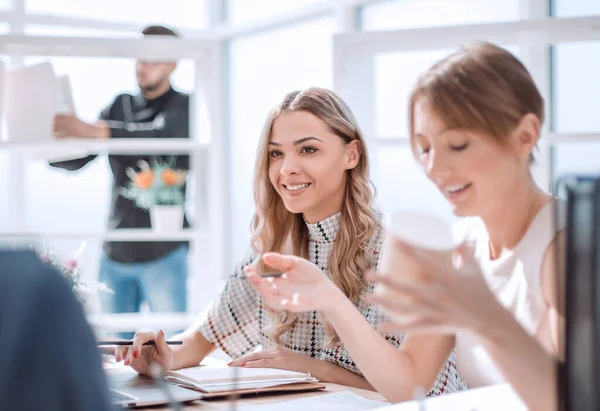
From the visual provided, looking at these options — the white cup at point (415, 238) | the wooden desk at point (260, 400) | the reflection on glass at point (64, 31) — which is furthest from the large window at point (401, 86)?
the white cup at point (415, 238)

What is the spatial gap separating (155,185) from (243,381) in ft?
8.51

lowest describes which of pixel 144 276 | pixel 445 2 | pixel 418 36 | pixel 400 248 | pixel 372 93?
pixel 144 276

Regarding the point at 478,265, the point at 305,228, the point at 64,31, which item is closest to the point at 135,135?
the point at 64,31

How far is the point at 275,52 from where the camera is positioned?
15.4 ft

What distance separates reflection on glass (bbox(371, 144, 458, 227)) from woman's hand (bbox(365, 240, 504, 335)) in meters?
2.24

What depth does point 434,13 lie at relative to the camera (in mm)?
3734

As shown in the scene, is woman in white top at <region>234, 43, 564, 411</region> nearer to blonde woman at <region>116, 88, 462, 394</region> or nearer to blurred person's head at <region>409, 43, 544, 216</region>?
blurred person's head at <region>409, 43, 544, 216</region>

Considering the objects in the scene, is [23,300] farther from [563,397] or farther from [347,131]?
[347,131]

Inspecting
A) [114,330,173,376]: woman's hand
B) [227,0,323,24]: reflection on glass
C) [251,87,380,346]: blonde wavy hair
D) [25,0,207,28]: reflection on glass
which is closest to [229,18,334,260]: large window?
[227,0,323,24]: reflection on glass

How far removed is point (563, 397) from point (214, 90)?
3.26 m

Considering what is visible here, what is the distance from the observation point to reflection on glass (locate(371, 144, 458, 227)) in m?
2.99

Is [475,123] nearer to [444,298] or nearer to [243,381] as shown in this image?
[444,298]

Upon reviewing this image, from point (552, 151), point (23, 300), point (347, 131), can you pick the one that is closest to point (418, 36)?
point (552, 151)

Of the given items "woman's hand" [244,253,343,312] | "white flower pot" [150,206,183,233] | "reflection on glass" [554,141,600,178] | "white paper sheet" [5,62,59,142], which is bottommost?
"white flower pot" [150,206,183,233]
